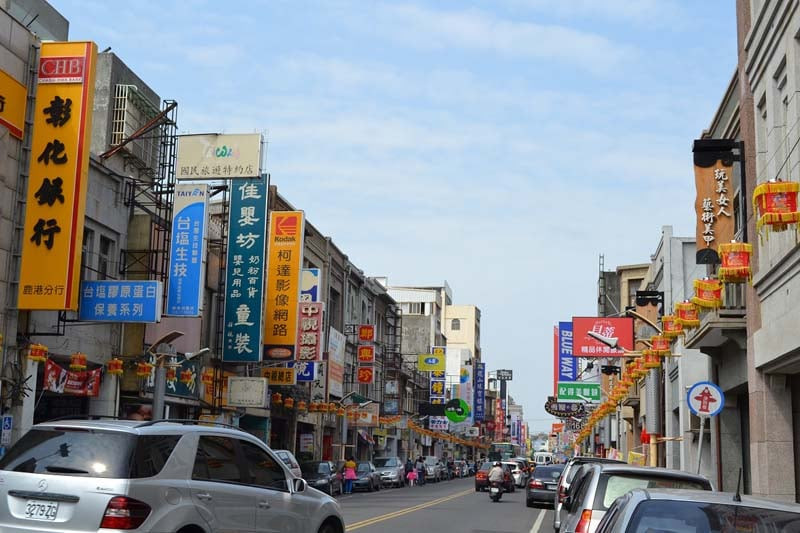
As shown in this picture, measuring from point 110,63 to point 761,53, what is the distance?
20.3 meters

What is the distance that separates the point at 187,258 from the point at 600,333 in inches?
721

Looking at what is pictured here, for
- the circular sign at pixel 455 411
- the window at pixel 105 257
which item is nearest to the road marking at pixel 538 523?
the window at pixel 105 257

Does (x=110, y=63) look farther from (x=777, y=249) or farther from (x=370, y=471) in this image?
(x=370, y=471)

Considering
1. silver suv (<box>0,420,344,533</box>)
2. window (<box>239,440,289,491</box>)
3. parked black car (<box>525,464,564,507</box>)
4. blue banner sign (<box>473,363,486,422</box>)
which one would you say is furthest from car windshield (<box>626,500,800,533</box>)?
blue banner sign (<box>473,363,486,422</box>)

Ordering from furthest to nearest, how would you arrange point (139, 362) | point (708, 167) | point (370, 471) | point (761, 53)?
1. point (370, 471)
2. point (139, 362)
3. point (708, 167)
4. point (761, 53)

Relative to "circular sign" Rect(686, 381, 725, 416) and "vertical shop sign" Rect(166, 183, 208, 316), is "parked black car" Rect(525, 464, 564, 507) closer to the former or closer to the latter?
"vertical shop sign" Rect(166, 183, 208, 316)

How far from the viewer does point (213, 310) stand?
37.4 metres

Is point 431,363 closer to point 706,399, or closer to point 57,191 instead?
point 57,191

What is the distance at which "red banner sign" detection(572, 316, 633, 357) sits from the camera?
1560 inches

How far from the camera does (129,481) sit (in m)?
8.32

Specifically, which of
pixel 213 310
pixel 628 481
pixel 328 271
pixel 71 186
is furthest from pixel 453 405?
pixel 628 481

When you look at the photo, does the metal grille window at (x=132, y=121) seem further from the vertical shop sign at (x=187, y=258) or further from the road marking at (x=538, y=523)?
the road marking at (x=538, y=523)

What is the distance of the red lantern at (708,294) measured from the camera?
1938 centimetres

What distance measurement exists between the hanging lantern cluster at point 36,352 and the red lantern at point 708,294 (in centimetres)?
1474
